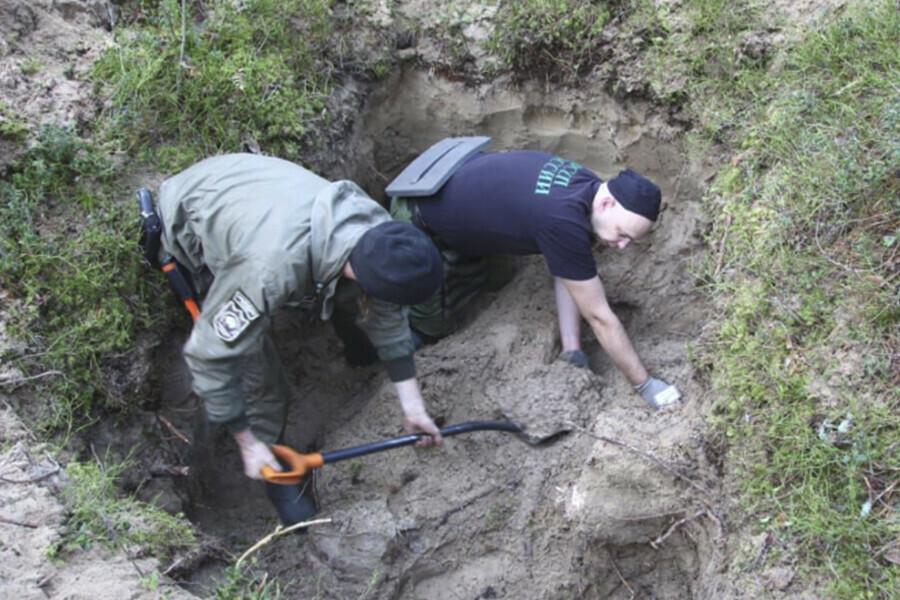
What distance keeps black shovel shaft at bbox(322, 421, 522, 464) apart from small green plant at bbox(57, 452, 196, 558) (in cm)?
65

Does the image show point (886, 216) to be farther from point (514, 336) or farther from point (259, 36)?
point (259, 36)

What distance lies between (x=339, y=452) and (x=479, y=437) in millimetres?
637

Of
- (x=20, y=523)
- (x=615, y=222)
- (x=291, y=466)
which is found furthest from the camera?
(x=615, y=222)

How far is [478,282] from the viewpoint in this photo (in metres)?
4.36

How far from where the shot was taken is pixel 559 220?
143 inches

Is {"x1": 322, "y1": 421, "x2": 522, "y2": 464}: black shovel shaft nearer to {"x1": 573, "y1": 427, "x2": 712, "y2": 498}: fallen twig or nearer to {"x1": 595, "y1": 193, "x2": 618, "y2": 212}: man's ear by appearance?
{"x1": 573, "y1": 427, "x2": 712, "y2": 498}: fallen twig

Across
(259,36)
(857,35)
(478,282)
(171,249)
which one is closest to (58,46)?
(259,36)

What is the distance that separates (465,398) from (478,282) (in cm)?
67

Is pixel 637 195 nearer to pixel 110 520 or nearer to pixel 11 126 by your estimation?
pixel 110 520

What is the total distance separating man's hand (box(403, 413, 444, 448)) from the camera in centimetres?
353

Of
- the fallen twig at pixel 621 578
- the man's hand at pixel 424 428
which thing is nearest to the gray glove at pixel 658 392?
the fallen twig at pixel 621 578

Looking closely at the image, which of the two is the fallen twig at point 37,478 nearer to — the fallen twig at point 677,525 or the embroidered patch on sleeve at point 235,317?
the embroidered patch on sleeve at point 235,317

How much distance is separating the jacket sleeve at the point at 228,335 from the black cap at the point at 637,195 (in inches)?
58.4

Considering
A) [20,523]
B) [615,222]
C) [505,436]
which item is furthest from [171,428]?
[615,222]
